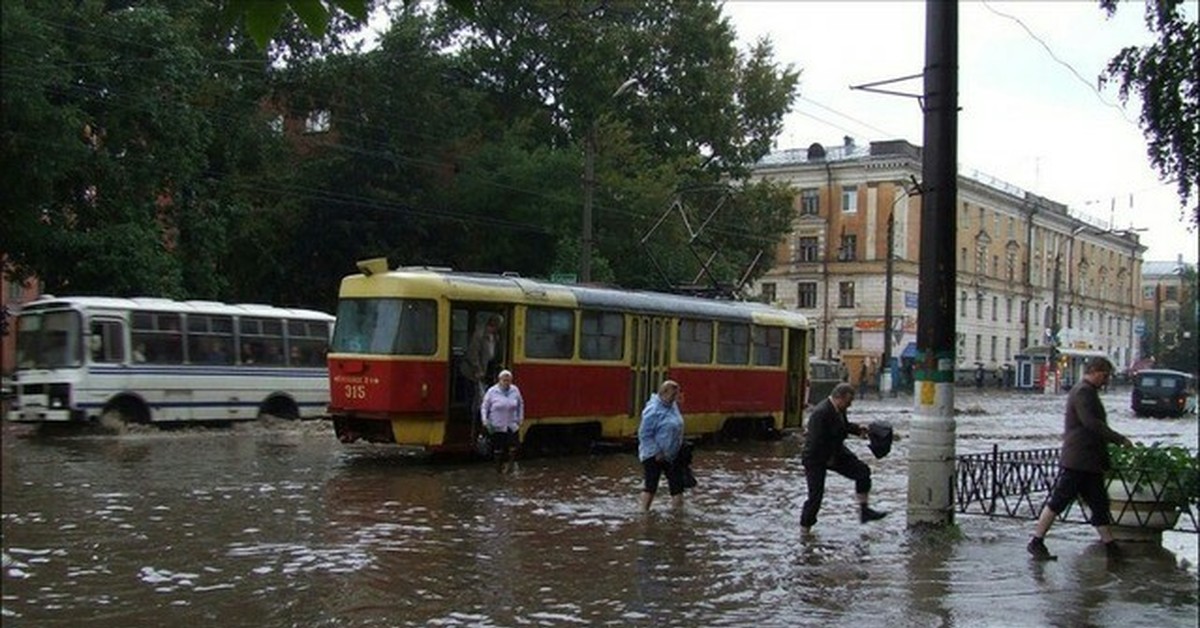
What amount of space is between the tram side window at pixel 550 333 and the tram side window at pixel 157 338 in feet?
30.2

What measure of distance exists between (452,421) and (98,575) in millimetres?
10429

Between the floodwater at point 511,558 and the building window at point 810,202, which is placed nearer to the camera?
the floodwater at point 511,558

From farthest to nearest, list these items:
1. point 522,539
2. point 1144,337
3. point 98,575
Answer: point 1144,337
point 522,539
point 98,575

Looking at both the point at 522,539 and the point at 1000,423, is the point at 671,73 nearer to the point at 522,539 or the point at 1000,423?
the point at 1000,423

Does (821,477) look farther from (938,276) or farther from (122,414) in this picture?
(122,414)

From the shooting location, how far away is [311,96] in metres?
40.9

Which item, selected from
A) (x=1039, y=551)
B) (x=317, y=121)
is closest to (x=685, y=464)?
(x=1039, y=551)

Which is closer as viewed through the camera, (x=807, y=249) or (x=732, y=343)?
(x=732, y=343)

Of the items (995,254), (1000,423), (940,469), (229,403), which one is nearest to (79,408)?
(229,403)

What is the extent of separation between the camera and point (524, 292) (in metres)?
20.8

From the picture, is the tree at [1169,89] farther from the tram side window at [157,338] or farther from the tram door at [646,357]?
the tram side window at [157,338]

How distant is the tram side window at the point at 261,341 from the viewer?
27.7m

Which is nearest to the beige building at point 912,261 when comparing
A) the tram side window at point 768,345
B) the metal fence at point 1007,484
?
the tram side window at point 768,345

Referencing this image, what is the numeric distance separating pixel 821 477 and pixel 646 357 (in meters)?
10.9
